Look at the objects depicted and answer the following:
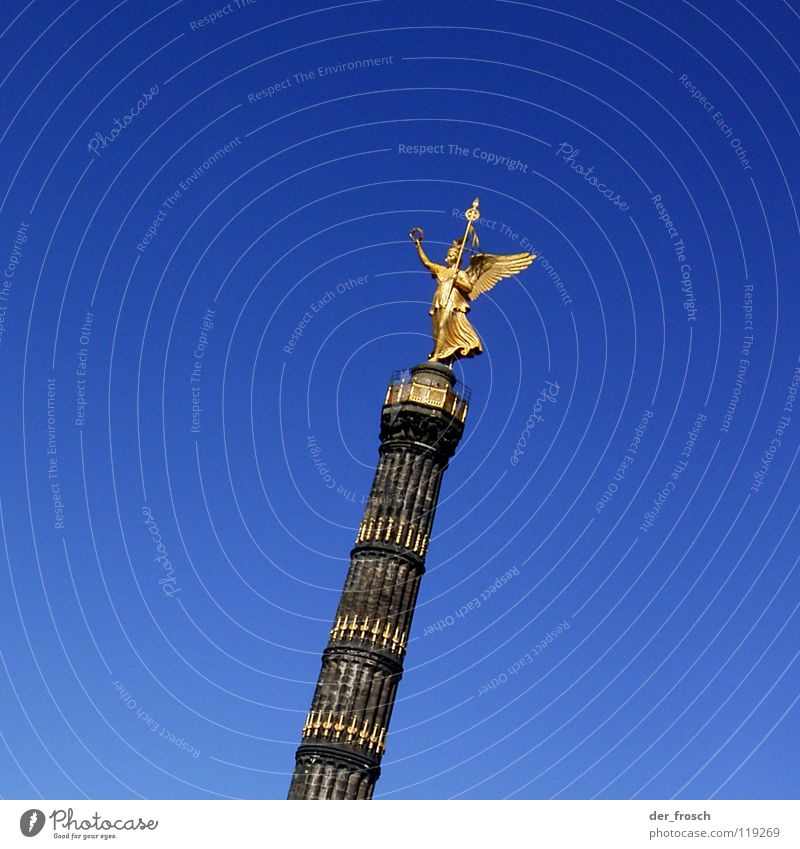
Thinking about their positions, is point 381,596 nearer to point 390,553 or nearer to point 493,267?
point 390,553

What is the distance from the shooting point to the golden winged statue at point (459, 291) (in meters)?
59.0

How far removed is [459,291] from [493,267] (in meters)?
2.14
